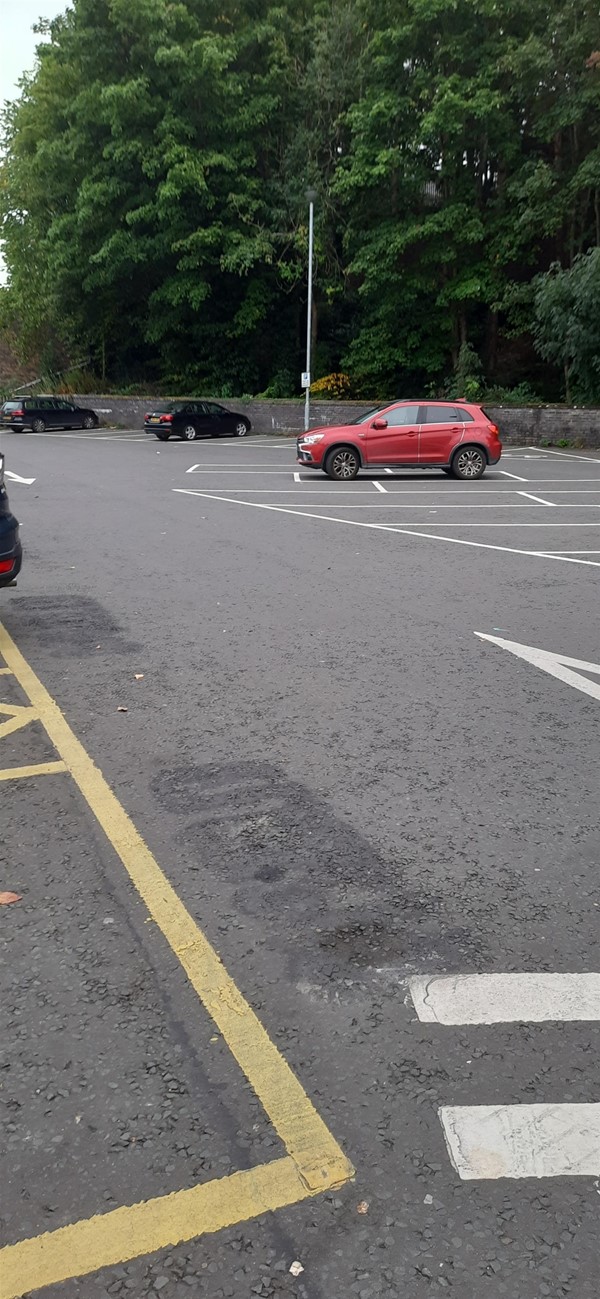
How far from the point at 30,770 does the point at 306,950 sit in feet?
6.94

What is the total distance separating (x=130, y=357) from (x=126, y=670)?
41702mm

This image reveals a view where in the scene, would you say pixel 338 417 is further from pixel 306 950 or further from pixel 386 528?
pixel 306 950

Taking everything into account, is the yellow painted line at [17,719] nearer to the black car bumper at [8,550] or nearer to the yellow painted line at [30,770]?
the yellow painted line at [30,770]

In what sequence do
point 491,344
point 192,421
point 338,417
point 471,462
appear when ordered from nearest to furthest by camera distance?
point 471,462 → point 338,417 → point 192,421 → point 491,344

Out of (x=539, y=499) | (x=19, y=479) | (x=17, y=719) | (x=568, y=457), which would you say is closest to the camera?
(x=17, y=719)

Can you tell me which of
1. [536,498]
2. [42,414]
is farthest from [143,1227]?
[42,414]

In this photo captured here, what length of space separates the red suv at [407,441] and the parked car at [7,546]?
557 inches

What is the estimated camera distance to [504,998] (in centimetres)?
313

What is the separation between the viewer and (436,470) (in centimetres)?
2308

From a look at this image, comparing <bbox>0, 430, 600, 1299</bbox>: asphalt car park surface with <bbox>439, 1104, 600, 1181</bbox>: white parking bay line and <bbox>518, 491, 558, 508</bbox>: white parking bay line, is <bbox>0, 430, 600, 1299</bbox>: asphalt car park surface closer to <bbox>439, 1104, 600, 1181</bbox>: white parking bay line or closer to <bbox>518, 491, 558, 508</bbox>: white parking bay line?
<bbox>439, 1104, 600, 1181</bbox>: white parking bay line

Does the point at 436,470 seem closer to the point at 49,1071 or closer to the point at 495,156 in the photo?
the point at 495,156

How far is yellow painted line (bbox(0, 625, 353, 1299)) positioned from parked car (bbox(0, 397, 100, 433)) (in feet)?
128

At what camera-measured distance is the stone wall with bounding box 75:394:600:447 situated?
29.0 m

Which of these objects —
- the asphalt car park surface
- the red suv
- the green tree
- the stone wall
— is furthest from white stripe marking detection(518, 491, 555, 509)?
the stone wall
